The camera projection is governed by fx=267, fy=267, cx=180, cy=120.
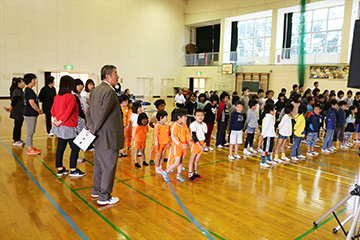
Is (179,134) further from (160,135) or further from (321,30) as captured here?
(321,30)

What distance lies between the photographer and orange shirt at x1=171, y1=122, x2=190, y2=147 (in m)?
4.64

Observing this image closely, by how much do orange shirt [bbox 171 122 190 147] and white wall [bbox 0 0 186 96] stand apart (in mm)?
16657

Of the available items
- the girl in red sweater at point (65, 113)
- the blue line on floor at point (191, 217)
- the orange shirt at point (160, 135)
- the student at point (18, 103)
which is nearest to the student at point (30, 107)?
the student at point (18, 103)

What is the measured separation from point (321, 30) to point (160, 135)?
16.7 metres

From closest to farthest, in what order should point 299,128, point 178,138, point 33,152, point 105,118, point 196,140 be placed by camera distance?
point 105,118, point 178,138, point 196,140, point 33,152, point 299,128

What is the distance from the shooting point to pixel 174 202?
3.94 metres

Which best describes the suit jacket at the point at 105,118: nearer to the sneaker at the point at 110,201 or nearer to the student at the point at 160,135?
the sneaker at the point at 110,201

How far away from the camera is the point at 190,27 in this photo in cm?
2592

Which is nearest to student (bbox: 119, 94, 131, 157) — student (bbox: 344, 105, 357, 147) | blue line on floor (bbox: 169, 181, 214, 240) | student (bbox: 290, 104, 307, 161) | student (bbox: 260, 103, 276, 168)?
blue line on floor (bbox: 169, 181, 214, 240)

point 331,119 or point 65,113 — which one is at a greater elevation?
point 65,113

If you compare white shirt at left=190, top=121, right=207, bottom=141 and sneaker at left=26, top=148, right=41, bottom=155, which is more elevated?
white shirt at left=190, top=121, right=207, bottom=141

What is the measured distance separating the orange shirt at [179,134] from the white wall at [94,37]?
16657mm

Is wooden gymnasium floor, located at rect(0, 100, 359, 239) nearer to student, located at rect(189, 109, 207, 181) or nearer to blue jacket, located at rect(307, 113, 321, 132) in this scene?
student, located at rect(189, 109, 207, 181)

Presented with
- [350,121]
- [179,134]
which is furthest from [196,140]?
[350,121]
